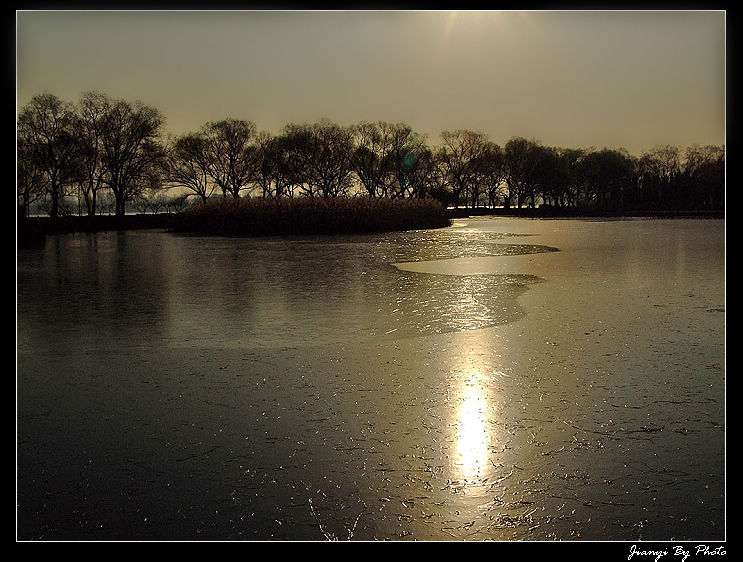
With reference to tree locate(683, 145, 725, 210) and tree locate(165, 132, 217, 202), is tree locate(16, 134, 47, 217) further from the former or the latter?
tree locate(683, 145, 725, 210)

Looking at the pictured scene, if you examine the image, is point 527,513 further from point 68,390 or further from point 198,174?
point 198,174

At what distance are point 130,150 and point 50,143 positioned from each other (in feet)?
24.7

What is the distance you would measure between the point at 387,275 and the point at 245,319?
12.3ft

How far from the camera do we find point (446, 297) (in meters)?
7.34

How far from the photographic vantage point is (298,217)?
2566 cm

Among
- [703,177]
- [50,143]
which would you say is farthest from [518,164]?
[50,143]

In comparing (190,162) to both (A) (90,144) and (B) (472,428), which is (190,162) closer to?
(A) (90,144)

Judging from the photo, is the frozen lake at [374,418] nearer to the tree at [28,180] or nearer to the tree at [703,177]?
the tree at [28,180]

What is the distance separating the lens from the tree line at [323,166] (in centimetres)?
2473

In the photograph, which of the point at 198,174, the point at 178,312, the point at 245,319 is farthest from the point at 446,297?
the point at 198,174

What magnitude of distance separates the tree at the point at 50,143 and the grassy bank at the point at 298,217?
521 centimetres

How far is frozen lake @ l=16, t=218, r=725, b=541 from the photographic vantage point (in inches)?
90.0

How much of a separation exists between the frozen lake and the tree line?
15.8 m

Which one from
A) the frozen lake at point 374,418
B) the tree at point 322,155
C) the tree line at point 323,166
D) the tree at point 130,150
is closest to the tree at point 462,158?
the tree line at point 323,166
